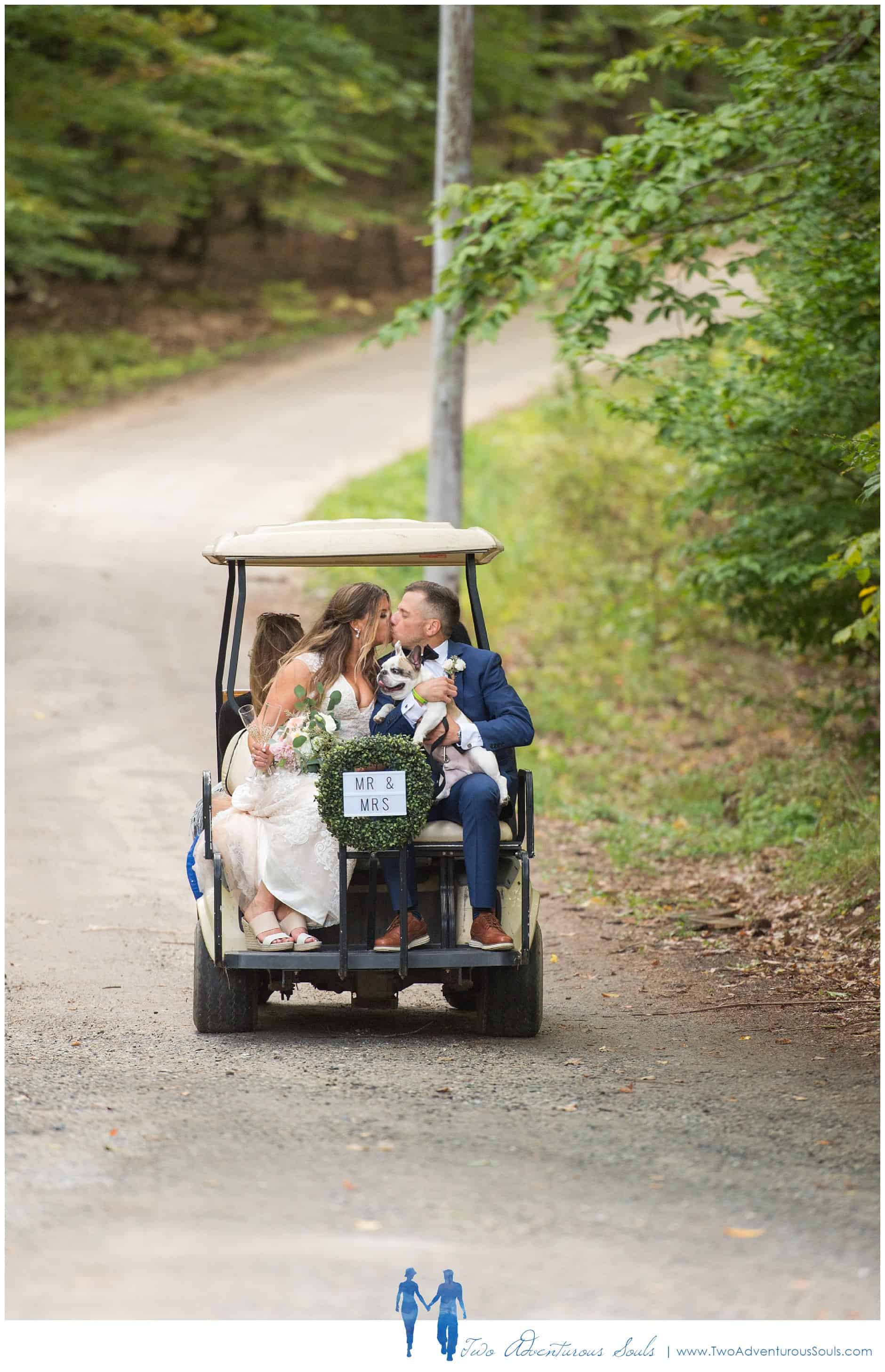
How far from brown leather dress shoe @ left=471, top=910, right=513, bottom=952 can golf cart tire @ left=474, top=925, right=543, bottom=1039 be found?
27 centimetres

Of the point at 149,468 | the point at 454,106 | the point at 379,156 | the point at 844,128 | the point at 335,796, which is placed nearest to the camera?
the point at 335,796

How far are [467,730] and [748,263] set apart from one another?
4766 millimetres

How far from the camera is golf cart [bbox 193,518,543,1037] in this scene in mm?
5414

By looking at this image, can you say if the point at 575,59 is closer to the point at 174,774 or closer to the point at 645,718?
the point at 645,718

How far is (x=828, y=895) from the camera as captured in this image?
8125 mm

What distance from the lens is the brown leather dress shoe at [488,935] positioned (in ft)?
17.8

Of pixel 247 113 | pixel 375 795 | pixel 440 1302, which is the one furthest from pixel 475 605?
pixel 247 113

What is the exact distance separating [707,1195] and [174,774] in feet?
25.3

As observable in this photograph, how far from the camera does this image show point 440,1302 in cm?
338

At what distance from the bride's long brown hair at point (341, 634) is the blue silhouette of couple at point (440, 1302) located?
271 cm

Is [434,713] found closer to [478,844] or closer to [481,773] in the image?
[481,773]

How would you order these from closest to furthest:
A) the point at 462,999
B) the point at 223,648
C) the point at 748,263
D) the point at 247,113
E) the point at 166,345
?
the point at 223,648, the point at 462,999, the point at 748,263, the point at 247,113, the point at 166,345

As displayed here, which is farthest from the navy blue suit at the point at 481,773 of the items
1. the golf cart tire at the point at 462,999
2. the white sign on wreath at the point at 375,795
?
the golf cart tire at the point at 462,999

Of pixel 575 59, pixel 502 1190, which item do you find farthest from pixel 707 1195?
pixel 575 59
